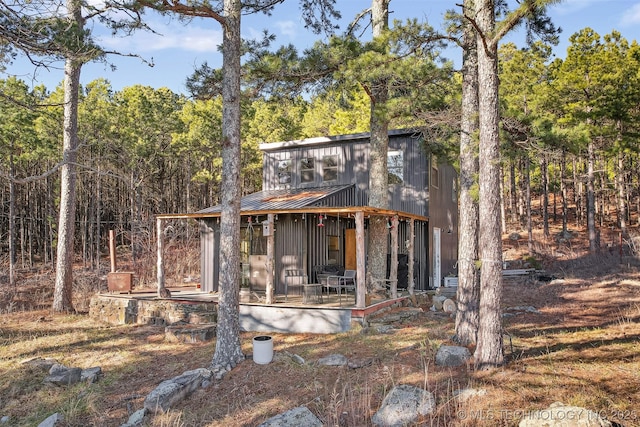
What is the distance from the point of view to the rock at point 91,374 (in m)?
7.14

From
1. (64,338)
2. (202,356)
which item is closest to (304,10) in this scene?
(202,356)

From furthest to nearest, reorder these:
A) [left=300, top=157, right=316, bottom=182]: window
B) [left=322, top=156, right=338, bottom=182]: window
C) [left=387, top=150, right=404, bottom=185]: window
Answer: [left=300, top=157, right=316, bottom=182]: window < [left=322, top=156, right=338, bottom=182]: window < [left=387, top=150, right=404, bottom=185]: window

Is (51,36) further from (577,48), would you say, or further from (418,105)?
(577,48)

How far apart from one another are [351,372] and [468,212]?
328 cm

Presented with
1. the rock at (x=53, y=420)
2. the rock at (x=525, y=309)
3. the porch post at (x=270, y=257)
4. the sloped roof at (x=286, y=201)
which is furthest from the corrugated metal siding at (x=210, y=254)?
the rock at (x=525, y=309)

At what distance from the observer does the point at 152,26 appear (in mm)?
8172

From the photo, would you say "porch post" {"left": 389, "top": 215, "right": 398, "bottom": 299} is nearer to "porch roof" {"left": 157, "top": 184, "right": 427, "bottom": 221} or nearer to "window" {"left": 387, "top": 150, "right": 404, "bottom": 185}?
"porch roof" {"left": 157, "top": 184, "right": 427, "bottom": 221}

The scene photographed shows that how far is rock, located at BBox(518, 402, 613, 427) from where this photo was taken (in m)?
3.89

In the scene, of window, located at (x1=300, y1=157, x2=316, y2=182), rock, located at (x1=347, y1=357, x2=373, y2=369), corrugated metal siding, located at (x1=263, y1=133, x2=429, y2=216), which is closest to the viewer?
rock, located at (x1=347, y1=357, x2=373, y2=369)

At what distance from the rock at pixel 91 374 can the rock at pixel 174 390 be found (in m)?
1.55

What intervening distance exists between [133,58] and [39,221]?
20.9 m

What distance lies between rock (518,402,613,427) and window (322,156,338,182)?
1104cm

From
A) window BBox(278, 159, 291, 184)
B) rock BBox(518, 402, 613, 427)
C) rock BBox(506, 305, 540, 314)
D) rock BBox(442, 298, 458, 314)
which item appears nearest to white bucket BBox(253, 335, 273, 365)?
rock BBox(518, 402, 613, 427)

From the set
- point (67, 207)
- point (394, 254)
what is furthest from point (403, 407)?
point (67, 207)
